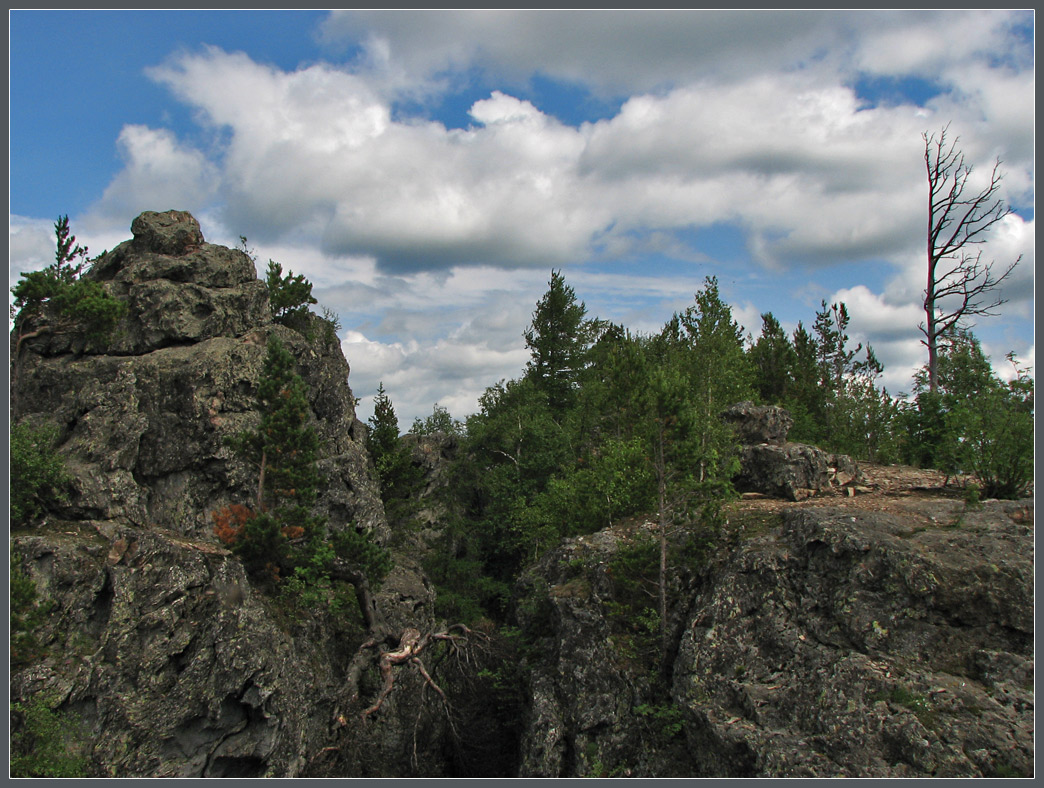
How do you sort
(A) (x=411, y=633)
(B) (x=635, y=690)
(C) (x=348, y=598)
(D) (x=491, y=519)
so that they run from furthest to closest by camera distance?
1. (D) (x=491, y=519)
2. (C) (x=348, y=598)
3. (A) (x=411, y=633)
4. (B) (x=635, y=690)

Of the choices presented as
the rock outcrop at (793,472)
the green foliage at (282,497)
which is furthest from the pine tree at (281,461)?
the rock outcrop at (793,472)

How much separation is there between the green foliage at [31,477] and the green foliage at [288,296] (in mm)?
21971

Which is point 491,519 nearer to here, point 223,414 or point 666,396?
point 223,414

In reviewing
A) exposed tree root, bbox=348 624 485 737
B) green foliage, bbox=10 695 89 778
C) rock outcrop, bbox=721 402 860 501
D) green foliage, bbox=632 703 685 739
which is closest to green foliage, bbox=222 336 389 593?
exposed tree root, bbox=348 624 485 737

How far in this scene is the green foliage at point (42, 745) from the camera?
13359 mm

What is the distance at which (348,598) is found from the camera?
82.7ft

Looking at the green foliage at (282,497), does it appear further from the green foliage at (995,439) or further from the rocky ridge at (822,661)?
the green foliage at (995,439)

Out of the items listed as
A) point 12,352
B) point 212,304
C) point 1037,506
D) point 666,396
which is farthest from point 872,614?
point 12,352

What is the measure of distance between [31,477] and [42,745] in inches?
305

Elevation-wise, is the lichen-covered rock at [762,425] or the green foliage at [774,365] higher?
the green foliage at [774,365]

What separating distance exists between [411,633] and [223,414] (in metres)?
13.3

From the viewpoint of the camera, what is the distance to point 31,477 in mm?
17500

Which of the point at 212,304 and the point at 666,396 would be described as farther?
the point at 212,304

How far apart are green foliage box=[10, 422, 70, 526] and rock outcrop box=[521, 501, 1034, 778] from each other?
16066 mm
